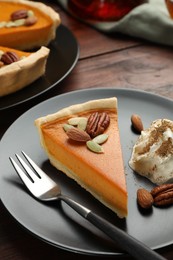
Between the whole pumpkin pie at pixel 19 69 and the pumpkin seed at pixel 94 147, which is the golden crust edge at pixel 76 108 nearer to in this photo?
the pumpkin seed at pixel 94 147

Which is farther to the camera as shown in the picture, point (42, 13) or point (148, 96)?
point (42, 13)

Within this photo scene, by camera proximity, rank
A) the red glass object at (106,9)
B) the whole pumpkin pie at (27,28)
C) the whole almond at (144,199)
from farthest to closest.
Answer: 1. the red glass object at (106,9)
2. the whole pumpkin pie at (27,28)
3. the whole almond at (144,199)

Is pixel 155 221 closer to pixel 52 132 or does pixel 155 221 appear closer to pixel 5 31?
pixel 52 132

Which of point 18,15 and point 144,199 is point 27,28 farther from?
point 144,199

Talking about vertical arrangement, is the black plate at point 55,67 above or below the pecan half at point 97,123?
below

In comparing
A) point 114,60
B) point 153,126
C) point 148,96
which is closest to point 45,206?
point 153,126

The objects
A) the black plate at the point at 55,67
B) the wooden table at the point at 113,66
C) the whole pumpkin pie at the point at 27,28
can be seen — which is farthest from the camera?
the whole pumpkin pie at the point at 27,28

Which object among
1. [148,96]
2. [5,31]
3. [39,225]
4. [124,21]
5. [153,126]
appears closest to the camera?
[39,225]

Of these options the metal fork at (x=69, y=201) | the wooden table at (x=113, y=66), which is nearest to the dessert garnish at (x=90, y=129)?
the metal fork at (x=69, y=201)
